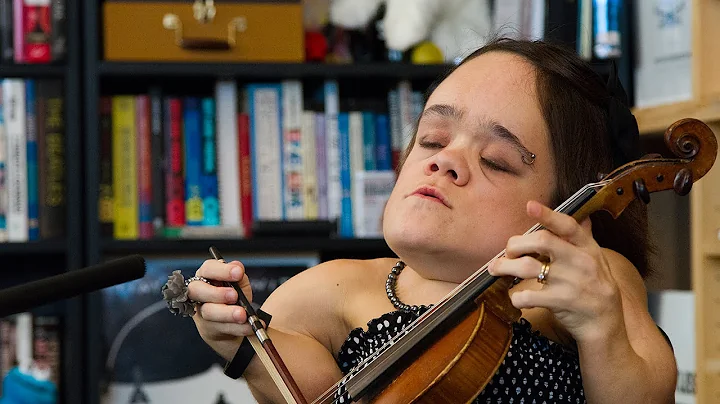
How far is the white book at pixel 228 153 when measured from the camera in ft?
6.74

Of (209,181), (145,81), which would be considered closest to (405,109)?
(209,181)

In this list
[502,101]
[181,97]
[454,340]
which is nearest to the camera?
[454,340]

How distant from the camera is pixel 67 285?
0.61 meters

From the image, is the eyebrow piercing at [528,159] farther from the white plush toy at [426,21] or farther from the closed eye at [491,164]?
the white plush toy at [426,21]

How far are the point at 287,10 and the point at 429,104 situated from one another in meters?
1.06

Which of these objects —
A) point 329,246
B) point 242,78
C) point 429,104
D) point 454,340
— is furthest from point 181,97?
point 454,340

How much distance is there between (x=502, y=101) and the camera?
3.14ft

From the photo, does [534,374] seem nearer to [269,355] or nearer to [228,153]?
[269,355]

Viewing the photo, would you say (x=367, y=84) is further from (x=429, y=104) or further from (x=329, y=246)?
(x=429, y=104)

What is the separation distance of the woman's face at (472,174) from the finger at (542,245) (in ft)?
0.46

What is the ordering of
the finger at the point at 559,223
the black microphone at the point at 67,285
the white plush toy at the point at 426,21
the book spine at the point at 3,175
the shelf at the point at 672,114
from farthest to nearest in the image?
the white plush toy at the point at 426,21
the book spine at the point at 3,175
the shelf at the point at 672,114
the finger at the point at 559,223
the black microphone at the point at 67,285

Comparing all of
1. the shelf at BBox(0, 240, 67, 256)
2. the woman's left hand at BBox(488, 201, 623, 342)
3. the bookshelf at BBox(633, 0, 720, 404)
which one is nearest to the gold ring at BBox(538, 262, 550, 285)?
the woman's left hand at BBox(488, 201, 623, 342)

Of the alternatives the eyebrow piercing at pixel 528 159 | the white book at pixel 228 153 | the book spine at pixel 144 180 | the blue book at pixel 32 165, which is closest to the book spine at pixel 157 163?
the book spine at pixel 144 180

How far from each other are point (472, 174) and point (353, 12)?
→ 122 centimetres
